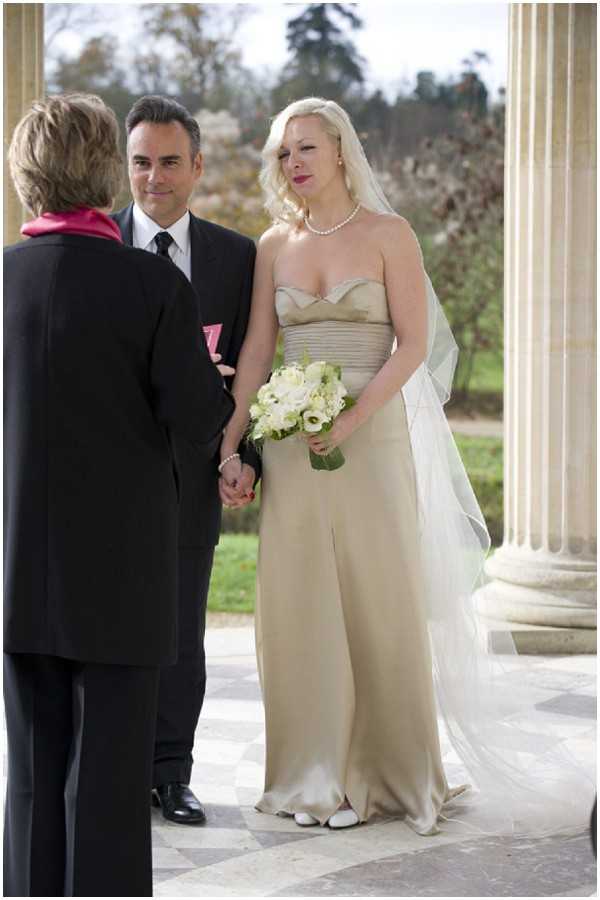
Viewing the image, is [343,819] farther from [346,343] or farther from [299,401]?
[346,343]

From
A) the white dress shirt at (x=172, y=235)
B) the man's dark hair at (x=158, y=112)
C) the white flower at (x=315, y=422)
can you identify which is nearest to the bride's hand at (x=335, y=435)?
the white flower at (x=315, y=422)

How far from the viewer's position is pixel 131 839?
11.2ft

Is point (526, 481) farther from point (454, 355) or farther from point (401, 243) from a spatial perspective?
point (401, 243)

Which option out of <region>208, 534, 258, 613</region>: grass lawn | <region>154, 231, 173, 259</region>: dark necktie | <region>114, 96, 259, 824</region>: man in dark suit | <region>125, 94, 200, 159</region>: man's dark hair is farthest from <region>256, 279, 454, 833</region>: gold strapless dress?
<region>208, 534, 258, 613</region>: grass lawn

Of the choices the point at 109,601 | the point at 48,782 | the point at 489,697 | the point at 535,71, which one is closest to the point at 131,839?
the point at 48,782

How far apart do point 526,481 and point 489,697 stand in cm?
302

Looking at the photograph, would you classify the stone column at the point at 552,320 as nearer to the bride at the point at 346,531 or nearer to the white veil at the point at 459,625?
the white veil at the point at 459,625

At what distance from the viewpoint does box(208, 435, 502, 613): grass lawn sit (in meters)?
13.0

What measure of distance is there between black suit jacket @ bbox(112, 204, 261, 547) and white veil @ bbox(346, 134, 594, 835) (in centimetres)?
51

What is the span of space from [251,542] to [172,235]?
33.0ft

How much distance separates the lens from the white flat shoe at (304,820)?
4832mm

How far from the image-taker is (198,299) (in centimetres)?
488

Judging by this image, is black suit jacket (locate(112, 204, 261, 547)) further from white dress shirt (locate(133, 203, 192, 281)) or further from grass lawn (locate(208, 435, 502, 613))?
grass lawn (locate(208, 435, 502, 613))

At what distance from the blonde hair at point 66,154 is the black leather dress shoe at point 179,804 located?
2451mm
